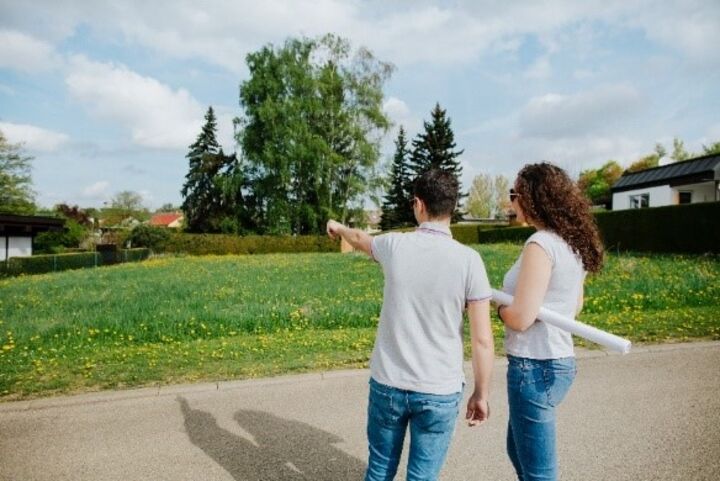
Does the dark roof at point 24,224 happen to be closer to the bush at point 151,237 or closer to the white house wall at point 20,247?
the white house wall at point 20,247

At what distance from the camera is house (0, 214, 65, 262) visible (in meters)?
33.1

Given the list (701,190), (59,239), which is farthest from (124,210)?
(701,190)

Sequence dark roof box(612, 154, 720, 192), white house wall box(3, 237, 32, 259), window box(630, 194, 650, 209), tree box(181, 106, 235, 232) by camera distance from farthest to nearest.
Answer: tree box(181, 106, 235, 232) → white house wall box(3, 237, 32, 259) → window box(630, 194, 650, 209) → dark roof box(612, 154, 720, 192)

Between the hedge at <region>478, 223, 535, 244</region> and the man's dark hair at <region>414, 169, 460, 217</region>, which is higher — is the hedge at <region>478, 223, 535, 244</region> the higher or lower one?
the lower one

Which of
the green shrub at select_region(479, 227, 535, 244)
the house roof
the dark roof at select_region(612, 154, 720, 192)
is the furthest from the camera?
the house roof

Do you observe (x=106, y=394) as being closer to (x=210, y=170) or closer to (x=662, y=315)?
(x=662, y=315)

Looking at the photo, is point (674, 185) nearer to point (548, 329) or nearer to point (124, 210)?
point (548, 329)

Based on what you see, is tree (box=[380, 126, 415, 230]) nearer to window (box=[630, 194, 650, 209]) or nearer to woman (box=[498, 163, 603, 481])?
window (box=[630, 194, 650, 209])

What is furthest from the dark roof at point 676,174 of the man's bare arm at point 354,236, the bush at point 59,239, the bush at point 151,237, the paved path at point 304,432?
the bush at point 59,239

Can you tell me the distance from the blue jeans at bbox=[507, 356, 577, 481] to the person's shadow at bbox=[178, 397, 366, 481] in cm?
150

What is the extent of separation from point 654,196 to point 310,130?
87.1ft

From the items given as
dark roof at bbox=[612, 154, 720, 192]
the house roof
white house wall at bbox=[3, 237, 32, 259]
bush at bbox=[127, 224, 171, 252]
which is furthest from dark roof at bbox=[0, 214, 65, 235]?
the house roof

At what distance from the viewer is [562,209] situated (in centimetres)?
232

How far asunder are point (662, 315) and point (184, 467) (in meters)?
8.17
